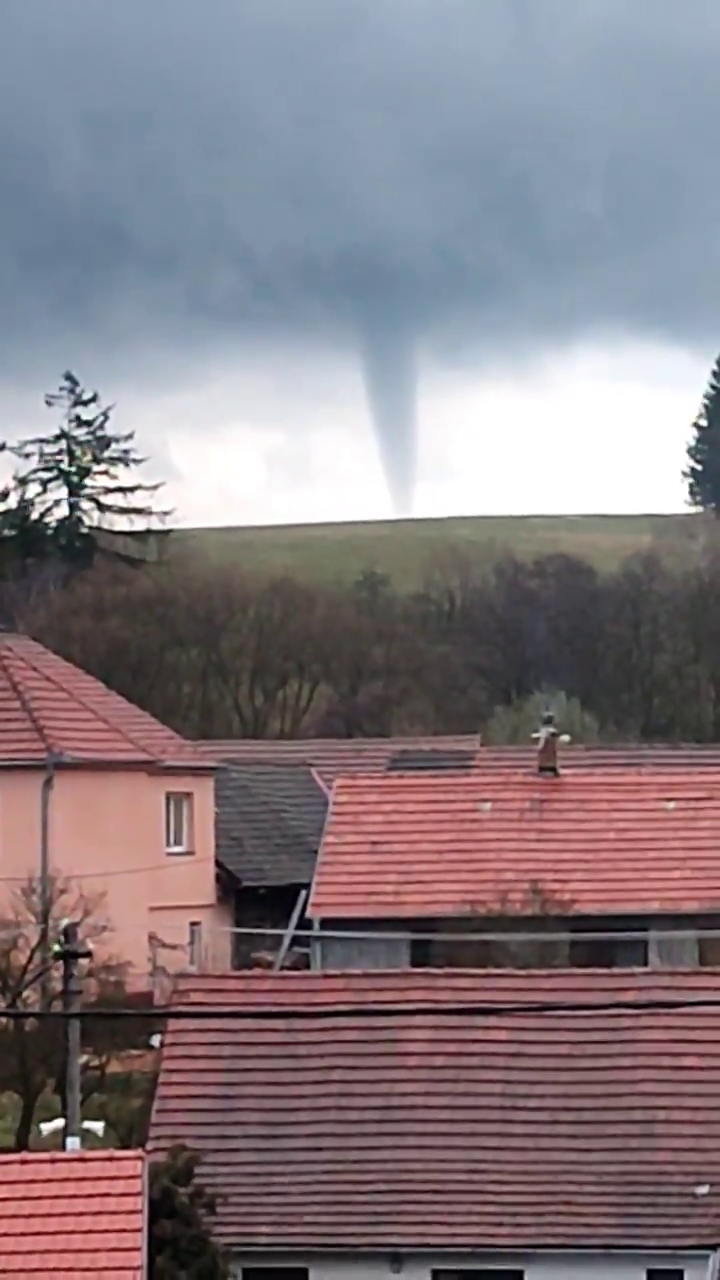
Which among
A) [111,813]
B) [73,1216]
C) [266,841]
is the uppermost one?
[111,813]

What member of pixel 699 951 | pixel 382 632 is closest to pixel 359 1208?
pixel 699 951

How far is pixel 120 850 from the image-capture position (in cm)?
3553

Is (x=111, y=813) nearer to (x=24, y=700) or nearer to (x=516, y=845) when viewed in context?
(x=24, y=700)

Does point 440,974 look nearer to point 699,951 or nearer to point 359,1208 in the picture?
point 359,1208

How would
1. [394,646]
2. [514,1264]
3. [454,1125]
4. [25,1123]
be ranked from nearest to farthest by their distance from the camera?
[514,1264] → [454,1125] → [25,1123] → [394,646]

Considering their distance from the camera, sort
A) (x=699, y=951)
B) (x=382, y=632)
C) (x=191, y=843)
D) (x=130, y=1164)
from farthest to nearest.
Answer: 1. (x=382, y=632)
2. (x=191, y=843)
3. (x=699, y=951)
4. (x=130, y=1164)

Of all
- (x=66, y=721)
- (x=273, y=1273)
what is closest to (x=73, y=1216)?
(x=273, y=1273)

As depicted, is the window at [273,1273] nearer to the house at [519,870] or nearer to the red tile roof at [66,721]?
the house at [519,870]

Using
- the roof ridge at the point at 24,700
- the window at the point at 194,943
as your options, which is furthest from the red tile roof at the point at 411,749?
the window at the point at 194,943

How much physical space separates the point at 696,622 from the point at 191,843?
105 ft

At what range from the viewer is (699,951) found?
103ft

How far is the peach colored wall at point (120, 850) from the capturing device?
34469 millimetres

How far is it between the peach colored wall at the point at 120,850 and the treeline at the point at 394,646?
19956mm

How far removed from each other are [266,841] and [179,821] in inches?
156
